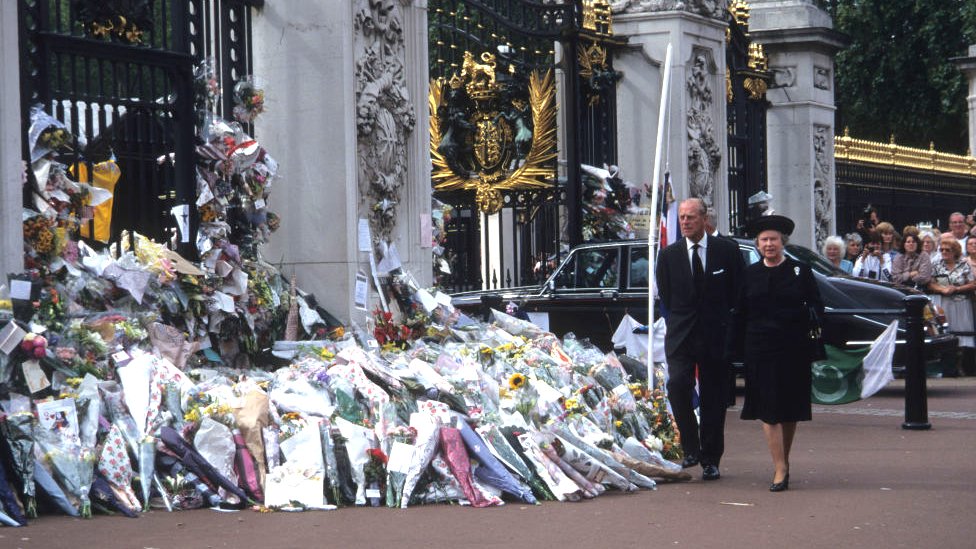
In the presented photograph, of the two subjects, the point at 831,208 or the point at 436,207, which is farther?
the point at 831,208

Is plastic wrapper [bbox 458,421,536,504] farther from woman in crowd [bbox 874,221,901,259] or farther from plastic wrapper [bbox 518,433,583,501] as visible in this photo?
woman in crowd [bbox 874,221,901,259]

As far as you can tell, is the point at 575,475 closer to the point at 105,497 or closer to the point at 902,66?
the point at 105,497

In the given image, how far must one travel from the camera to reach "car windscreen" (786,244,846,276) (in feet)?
51.9

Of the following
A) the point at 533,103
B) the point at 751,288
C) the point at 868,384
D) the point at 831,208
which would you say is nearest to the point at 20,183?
the point at 751,288

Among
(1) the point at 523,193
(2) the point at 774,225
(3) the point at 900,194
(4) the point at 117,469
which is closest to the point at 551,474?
(2) the point at 774,225

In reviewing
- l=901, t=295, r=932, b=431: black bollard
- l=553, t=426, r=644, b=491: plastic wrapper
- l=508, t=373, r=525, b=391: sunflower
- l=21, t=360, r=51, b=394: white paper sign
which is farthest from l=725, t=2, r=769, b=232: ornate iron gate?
l=21, t=360, r=51, b=394: white paper sign

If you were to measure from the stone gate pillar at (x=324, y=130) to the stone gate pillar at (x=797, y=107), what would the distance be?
425 inches

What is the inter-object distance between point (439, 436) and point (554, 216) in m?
8.93

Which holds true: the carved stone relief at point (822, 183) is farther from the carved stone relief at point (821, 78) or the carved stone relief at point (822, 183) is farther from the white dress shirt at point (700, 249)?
the white dress shirt at point (700, 249)

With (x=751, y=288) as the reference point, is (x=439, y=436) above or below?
below

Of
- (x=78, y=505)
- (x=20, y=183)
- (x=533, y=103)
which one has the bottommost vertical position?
(x=78, y=505)

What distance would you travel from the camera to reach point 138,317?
9586mm

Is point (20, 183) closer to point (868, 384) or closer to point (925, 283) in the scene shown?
point (868, 384)

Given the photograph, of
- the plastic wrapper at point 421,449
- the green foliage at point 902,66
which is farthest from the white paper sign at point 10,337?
the green foliage at point 902,66
